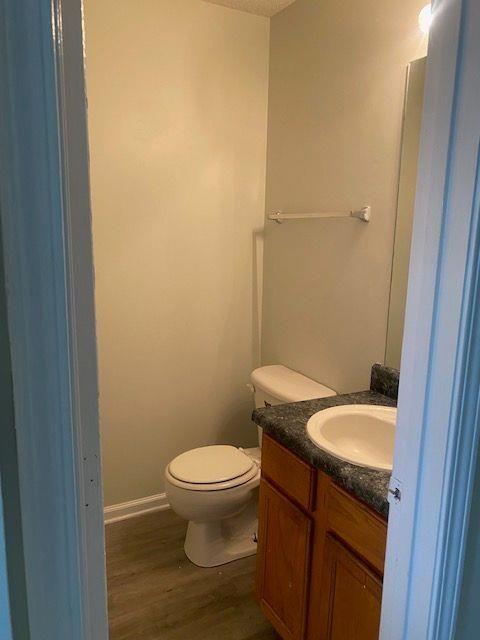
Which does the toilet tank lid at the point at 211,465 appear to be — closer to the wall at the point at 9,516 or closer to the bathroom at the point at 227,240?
the bathroom at the point at 227,240

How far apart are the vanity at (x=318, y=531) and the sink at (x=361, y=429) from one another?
0.07 m

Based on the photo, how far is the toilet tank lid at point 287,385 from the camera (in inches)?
81.4

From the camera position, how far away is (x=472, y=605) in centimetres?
96

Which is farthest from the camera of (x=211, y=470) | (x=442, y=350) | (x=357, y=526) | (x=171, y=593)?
(x=211, y=470)

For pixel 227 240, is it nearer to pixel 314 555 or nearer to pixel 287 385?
pixel 287 385

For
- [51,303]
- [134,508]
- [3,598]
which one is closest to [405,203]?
[51,303]

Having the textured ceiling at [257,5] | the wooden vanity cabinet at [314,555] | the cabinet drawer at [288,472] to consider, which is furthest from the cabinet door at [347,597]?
the textured ceiling at [257,5]

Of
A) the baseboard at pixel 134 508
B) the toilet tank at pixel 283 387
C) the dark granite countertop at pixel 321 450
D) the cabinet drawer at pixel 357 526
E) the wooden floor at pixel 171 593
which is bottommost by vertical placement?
the wooden floor at pixel 171 593

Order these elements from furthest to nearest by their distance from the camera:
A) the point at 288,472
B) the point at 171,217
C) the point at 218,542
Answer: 1. the point at 171,217
2. the point at 218,542
3. the point at 288,472

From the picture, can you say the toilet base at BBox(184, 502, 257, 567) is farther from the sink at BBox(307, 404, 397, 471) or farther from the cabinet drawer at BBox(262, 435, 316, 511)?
the sink at BBox(307, 404, 397, 471)

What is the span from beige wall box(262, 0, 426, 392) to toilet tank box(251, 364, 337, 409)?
6 centimetres

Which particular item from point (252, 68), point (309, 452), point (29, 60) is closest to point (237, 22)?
point (252, 68)

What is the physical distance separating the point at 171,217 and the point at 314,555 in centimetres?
159

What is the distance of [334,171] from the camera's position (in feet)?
6.72
